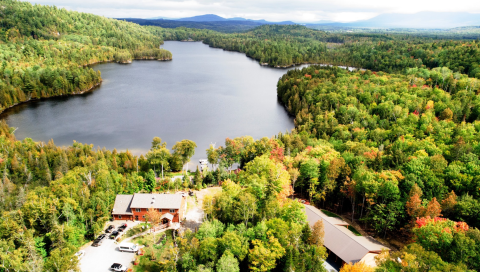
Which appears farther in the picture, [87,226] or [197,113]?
[197,113]

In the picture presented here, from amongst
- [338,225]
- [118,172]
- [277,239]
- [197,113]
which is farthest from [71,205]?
[197,113]

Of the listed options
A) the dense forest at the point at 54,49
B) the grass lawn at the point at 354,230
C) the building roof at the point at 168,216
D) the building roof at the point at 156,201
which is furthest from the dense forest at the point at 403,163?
the dense forest at the point at 54,49

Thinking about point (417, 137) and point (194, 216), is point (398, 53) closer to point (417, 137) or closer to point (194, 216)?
point (417, 137)

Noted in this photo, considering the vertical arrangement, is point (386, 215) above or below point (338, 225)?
above

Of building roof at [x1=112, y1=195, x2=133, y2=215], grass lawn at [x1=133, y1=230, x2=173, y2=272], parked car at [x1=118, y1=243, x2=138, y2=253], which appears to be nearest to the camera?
grass lawn at [x1=133, y1=230, x2=173, y2=272]

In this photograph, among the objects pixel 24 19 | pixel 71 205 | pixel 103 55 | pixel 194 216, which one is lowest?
pixel 194 216

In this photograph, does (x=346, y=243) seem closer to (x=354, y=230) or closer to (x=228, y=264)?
(x=354, y=230)

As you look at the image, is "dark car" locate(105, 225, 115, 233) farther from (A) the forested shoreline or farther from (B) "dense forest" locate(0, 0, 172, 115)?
(A) the forested shoreline

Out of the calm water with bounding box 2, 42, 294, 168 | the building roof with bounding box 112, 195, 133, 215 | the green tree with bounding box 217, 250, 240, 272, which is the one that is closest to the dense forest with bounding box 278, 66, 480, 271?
the green tree with bounding box 217, 250, 240, 272
